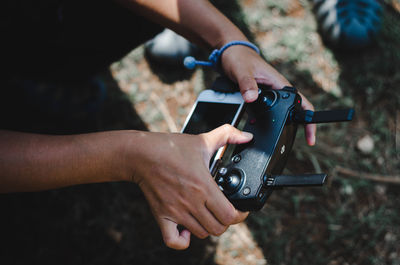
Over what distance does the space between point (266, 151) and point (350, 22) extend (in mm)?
1435

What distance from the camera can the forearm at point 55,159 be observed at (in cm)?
93

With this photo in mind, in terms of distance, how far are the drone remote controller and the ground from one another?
70 centimetres

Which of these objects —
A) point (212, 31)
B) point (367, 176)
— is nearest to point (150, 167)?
point (212, 31)

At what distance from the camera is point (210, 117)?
1.16m

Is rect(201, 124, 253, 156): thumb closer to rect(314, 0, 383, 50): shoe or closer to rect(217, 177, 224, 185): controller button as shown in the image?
rect(217, 177, 224, 185): controller button

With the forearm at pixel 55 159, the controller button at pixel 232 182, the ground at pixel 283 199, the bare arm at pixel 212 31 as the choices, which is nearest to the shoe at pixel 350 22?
the ground at pixel 283 199

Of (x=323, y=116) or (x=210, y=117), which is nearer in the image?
(x=323, y=116)

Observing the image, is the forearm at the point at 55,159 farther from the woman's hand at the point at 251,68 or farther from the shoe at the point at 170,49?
the shoe at the point at 170,49

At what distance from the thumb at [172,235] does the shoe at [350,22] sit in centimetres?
165

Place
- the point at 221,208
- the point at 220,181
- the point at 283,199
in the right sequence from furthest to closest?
the point at 283,199 → the point at 220,181 → the point at 221,208

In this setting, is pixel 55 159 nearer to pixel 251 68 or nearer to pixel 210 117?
pixel 210 117

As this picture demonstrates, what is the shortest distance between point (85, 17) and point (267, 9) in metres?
1.34

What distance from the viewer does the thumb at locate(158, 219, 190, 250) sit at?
0.96 metres

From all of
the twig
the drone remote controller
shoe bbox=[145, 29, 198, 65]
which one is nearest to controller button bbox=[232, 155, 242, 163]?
the drone remote controller
